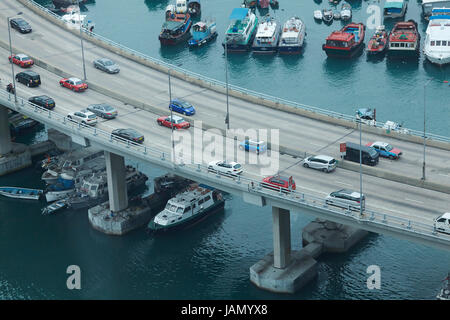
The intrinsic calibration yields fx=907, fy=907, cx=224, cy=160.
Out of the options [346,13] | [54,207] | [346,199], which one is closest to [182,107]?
[54,207]

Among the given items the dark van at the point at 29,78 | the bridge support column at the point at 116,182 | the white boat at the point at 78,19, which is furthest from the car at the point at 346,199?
the white boat at the point at 78,19

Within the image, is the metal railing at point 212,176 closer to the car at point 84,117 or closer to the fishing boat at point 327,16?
the car at point 84,117

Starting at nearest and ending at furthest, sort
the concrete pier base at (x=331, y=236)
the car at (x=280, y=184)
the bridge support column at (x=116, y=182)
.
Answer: the car at (x=280, y=184) < the concrete pier base at (x=331, y=236) < the bridge support column at (x=116, y=182)

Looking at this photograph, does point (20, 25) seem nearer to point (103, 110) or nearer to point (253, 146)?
point (103, 110)

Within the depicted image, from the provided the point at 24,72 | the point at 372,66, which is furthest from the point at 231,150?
the point at 372,66

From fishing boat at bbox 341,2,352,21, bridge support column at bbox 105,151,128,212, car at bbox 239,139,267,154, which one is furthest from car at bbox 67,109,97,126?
fishing boat at bbox 341,2,352,21

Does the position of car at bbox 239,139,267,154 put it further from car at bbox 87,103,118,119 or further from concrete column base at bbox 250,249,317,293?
car at bbox 87,103,118,119
